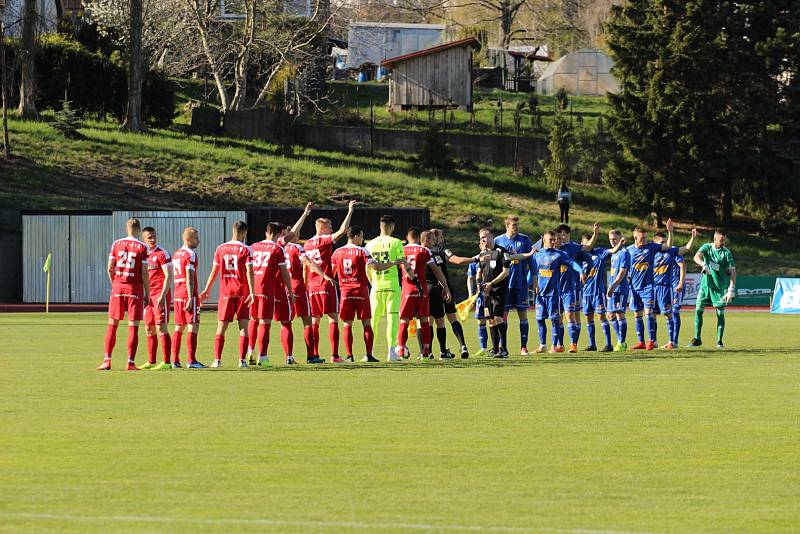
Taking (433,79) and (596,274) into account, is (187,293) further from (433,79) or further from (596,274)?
(433,79)

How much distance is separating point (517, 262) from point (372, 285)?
2.91 m

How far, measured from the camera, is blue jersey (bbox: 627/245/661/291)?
2430 centimetres

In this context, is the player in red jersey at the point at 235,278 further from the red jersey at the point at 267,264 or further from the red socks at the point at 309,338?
the red socks at the point at 309,338

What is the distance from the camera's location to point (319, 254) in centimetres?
1994

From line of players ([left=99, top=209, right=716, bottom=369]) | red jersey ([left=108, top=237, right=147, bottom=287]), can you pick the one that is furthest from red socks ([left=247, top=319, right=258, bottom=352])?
red jersey ([left=108, top=237, right=147, bottom=287])

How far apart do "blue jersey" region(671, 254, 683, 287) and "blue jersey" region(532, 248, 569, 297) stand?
108 inches

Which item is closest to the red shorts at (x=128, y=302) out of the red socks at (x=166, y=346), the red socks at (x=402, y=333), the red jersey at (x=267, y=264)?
the red socks at (x=166, y=346)

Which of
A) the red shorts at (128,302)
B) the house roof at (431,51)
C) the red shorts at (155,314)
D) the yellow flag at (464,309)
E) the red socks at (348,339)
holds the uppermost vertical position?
the house roof at (431,51)

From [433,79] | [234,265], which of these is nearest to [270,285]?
[234,265]

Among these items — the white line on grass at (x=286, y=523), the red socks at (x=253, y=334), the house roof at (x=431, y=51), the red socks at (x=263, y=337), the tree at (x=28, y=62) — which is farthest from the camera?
the house roof at (x=431, y=51)

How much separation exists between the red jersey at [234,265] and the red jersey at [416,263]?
3.11 m

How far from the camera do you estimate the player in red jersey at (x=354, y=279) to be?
19891 millimetres

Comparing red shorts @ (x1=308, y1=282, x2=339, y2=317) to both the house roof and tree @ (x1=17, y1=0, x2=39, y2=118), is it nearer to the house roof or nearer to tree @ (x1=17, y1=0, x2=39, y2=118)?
tree @ (x1=17, y1=0, x2=39, y2=118)

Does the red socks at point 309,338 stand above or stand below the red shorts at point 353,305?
below
